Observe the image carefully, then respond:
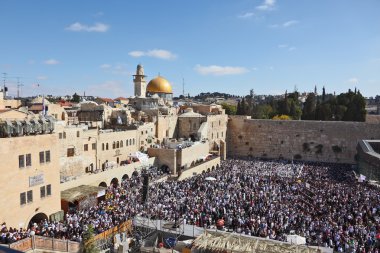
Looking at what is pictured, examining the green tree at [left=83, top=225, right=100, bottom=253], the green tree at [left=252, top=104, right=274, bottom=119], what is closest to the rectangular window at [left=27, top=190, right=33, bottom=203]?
the green tree at [left=83, top=225, right=100, bottom=253]

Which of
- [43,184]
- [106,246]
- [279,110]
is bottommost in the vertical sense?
[106,246]

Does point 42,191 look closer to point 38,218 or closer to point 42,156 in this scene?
point 38,218

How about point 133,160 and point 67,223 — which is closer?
point 67,223

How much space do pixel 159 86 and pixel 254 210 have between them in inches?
1598

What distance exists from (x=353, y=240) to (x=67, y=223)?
12416 millimetres

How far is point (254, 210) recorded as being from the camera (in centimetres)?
1847

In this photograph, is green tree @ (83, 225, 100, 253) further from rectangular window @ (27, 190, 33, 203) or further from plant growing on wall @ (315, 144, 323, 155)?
plant growing on wall @ (315, 144, 323, 155)

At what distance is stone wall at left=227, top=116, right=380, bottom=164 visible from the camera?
4084cm

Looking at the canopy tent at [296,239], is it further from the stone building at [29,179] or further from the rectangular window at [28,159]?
the rectangular window at [28,159]

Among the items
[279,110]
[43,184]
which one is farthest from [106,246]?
[279,110]

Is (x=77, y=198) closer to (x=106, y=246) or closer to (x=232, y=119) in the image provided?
(x=106, y=246)

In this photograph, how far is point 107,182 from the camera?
1005 inches

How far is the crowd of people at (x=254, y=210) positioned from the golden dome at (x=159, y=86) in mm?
31961

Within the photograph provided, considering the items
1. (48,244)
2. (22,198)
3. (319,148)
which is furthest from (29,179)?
(319,148)
